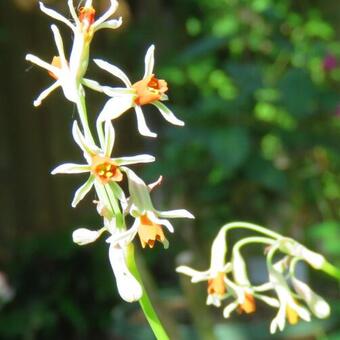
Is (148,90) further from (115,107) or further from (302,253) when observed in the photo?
(302,253)

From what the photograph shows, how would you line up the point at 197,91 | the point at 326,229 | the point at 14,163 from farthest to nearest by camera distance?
1. the point at 14,163
2. the point at 197,91
3. the point at 326,229

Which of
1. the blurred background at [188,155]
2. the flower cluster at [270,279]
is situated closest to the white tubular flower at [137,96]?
the flower cluster at [270,279]

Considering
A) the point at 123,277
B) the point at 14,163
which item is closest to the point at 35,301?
the point at 14,163

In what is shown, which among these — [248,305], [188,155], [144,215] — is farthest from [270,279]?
[188,155]

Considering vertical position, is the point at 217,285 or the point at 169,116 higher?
the point at 169,116

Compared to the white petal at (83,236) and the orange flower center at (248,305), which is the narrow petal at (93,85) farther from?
the orange flower center at (248,305)

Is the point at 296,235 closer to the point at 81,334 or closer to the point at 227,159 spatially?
the point at 81,334

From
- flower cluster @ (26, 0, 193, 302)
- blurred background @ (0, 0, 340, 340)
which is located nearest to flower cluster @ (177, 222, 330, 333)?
flower cluster @ (26, 0, 193, 302)
